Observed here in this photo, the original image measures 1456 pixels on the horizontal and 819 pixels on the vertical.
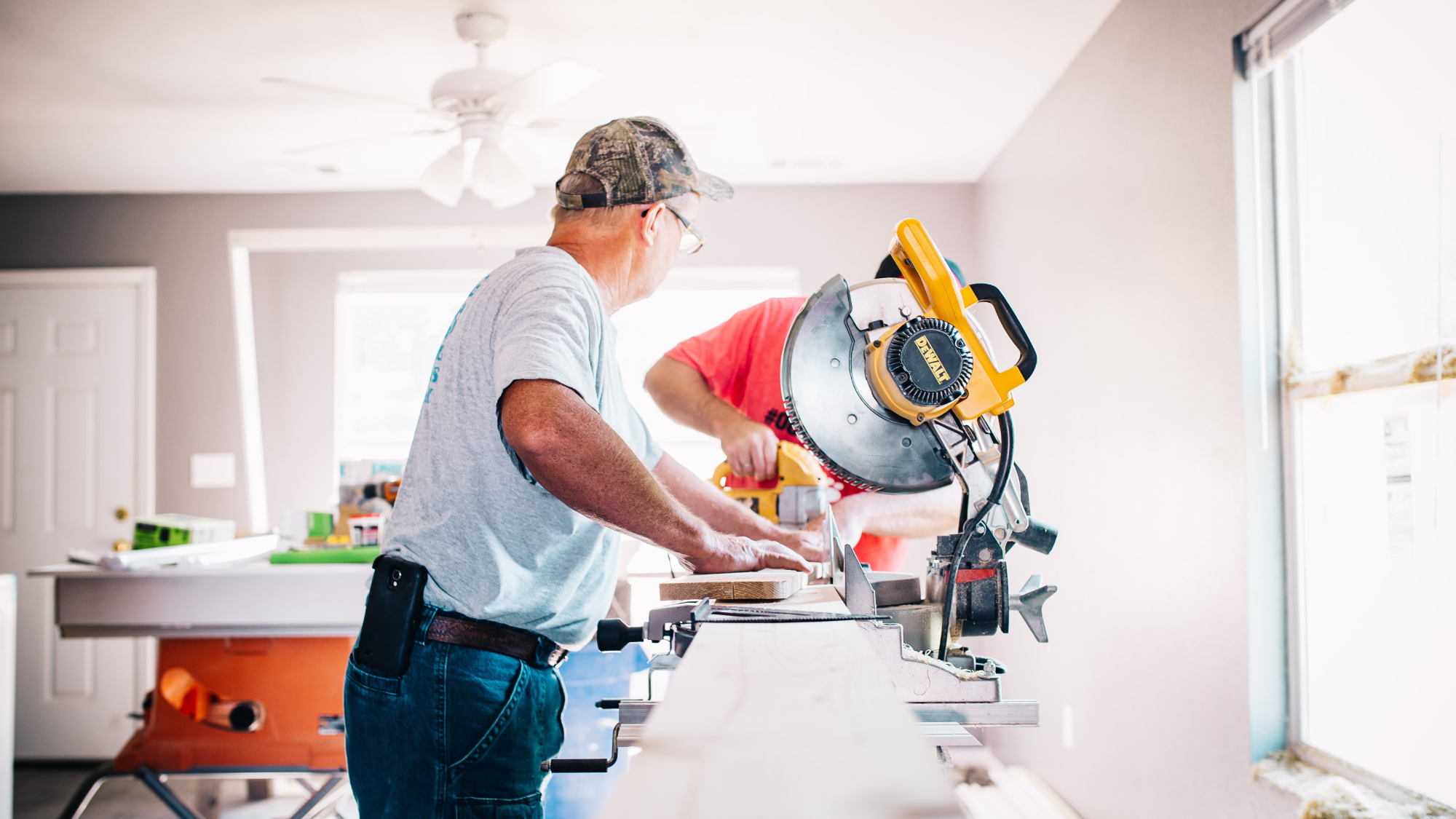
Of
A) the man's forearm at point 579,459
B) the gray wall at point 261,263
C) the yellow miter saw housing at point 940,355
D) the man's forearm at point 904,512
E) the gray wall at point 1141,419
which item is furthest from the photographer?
the gray wall at point 261,263

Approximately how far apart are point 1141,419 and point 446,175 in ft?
7.23

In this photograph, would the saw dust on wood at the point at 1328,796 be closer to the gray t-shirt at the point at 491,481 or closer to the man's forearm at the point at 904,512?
the man's forearm at the point at 904,512

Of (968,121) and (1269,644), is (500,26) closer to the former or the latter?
(968,121)

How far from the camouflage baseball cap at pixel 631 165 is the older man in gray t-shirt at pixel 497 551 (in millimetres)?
149

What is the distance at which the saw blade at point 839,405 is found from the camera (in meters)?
1.04

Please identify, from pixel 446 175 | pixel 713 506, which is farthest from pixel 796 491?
pixel 446 175

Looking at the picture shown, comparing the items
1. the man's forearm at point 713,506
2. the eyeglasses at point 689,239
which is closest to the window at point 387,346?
the eyeglasses at point 689,239

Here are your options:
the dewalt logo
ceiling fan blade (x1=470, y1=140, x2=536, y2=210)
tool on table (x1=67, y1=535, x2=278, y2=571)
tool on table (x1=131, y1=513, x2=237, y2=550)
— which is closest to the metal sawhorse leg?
tool on table (x1=67, y1=535, x2=278, y2=571)

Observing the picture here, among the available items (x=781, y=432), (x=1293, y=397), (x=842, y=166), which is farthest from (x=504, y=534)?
(x=842, y=166)

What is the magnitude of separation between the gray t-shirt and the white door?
3.80 meters

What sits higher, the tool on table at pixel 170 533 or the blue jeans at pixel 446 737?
the tool on table at pixel 170 533

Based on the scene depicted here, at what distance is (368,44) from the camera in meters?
2.68

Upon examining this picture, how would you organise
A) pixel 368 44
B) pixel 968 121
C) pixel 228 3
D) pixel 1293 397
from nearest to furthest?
pixel 1293 397, pixel 228 3, pixel 368 44, pixel 968 121

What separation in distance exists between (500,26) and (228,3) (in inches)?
28.9
